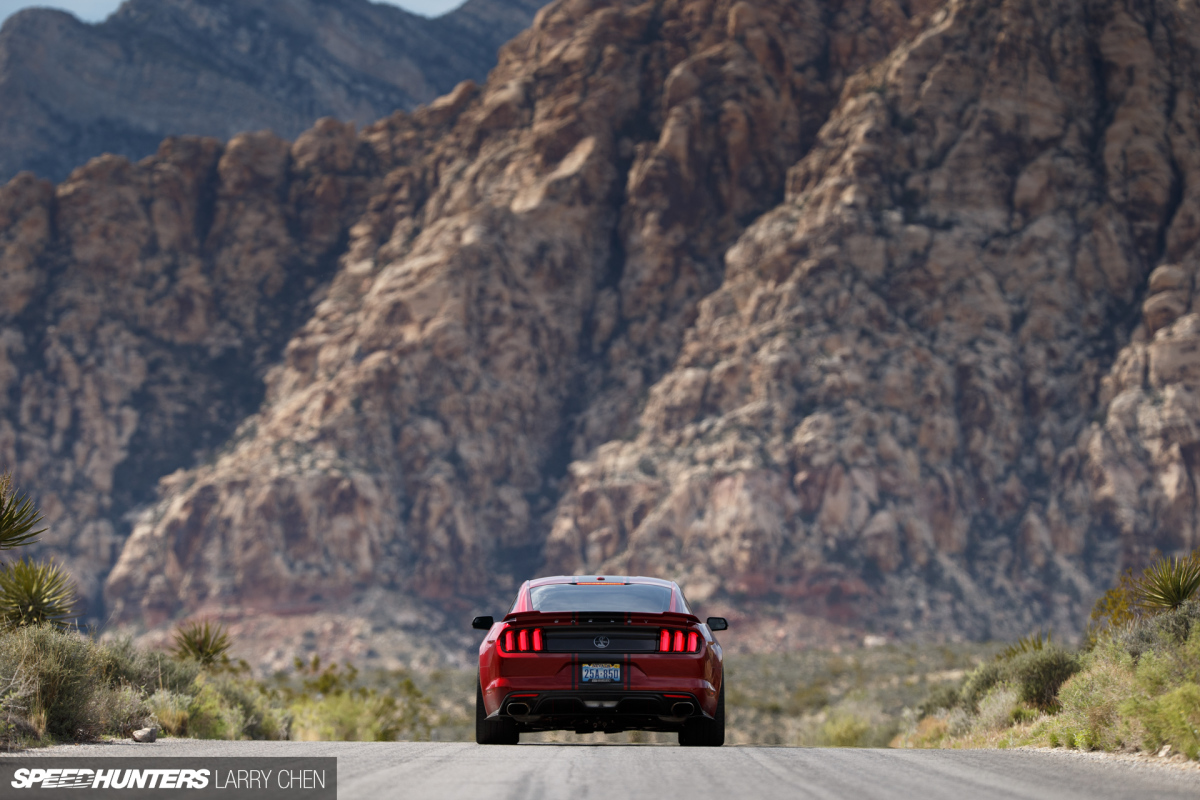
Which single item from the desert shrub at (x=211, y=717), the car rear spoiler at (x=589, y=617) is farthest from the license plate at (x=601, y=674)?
the desert shrub at (x=211, y=717)

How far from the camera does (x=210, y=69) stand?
15362cm

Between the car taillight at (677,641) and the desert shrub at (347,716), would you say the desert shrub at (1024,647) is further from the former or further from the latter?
the desert shrub at (347,716)

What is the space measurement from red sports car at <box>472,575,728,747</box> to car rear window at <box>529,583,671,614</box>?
26mm

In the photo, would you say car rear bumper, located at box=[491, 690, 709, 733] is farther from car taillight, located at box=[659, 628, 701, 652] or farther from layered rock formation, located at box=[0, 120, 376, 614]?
layered rock formation, located at box=[0, 120, 376, 614]

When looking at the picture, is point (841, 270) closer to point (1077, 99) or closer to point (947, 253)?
point (947, 253)

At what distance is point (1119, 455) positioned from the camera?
65875 millimetres

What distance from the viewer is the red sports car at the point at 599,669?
10766mm

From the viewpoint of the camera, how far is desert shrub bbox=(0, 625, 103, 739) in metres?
11.1

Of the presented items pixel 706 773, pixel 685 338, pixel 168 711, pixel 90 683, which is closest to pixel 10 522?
pixel 90 683

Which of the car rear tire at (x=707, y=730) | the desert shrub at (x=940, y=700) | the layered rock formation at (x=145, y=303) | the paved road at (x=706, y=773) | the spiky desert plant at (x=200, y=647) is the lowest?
the desert shrub at (x=940, y=700)

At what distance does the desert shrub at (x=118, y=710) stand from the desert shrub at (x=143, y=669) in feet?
2.29

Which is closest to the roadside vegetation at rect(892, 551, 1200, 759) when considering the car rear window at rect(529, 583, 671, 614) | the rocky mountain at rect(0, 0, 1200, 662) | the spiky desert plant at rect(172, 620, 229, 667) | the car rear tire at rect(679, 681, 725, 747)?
the car rear tire at rect(679, 681, 725, 747)

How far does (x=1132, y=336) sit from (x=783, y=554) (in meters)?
23.9

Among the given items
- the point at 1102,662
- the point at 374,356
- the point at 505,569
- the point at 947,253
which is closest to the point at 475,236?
the point at 374,356
